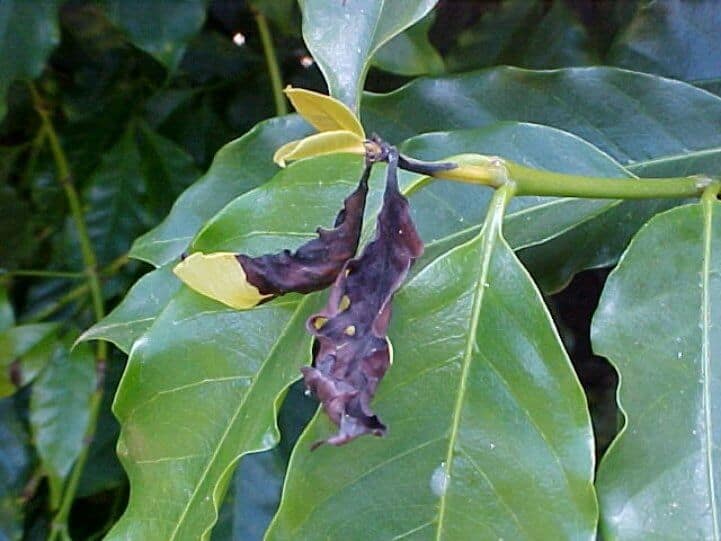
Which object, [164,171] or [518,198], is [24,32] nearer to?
[164,171]

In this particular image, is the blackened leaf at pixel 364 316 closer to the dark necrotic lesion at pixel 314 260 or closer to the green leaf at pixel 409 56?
the dark necrotic lesion at pixel 314 260

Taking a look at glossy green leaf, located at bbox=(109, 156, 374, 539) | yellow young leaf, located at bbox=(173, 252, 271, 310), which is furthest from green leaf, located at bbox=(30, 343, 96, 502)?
yellow young leaf, located at bbox=(173, 252, 271, 310)

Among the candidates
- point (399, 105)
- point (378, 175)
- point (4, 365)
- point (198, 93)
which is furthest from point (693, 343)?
point (198, 93)

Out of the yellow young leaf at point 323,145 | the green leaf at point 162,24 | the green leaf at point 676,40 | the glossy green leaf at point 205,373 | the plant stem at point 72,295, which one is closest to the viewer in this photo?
the yellow young leaf at point 323,145

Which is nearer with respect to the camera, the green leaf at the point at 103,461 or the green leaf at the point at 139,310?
the green leaf at the point at 139,310

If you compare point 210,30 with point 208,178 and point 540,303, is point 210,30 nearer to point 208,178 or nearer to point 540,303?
point 208,178

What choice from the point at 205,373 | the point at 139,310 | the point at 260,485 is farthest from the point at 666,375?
the point at 260,485

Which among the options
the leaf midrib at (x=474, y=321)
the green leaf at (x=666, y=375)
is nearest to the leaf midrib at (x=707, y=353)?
the green leaf at (x=666, y=375)

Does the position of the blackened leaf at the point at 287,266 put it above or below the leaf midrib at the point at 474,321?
above
